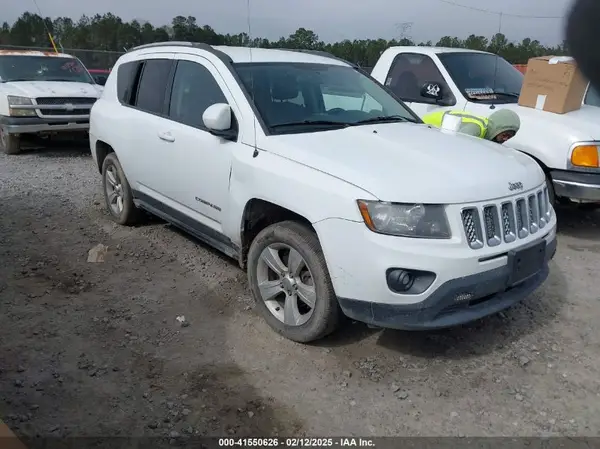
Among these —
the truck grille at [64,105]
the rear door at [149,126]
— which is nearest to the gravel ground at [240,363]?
the rear door at [149,126]

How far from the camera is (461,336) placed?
→ 373 centimetres

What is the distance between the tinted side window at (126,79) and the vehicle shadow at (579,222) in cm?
478

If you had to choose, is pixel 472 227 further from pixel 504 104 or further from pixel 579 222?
pixel 579 222

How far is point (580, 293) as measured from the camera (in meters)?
4.49

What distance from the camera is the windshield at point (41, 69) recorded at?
10727mm

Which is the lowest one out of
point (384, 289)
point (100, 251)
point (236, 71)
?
point (100, 251)

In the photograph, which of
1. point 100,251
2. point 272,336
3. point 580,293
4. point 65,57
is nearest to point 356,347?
point 272,336

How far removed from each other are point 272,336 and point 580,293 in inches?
102

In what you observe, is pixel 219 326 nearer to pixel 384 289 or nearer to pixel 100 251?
pixel 384 289

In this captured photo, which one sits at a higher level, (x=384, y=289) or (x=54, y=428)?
(x=384, y=289)

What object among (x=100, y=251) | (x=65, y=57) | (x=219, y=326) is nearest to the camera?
(x=219, y=326)

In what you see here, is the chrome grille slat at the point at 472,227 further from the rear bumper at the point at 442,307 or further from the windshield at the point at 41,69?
the windshield at the point at 41,69

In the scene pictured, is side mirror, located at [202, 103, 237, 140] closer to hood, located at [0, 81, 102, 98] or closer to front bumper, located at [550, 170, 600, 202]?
front bumper, located at [550, 170, 600, 202]

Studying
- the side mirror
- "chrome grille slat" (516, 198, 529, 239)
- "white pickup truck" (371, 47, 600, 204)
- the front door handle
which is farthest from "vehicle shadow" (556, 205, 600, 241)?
the front door handle
